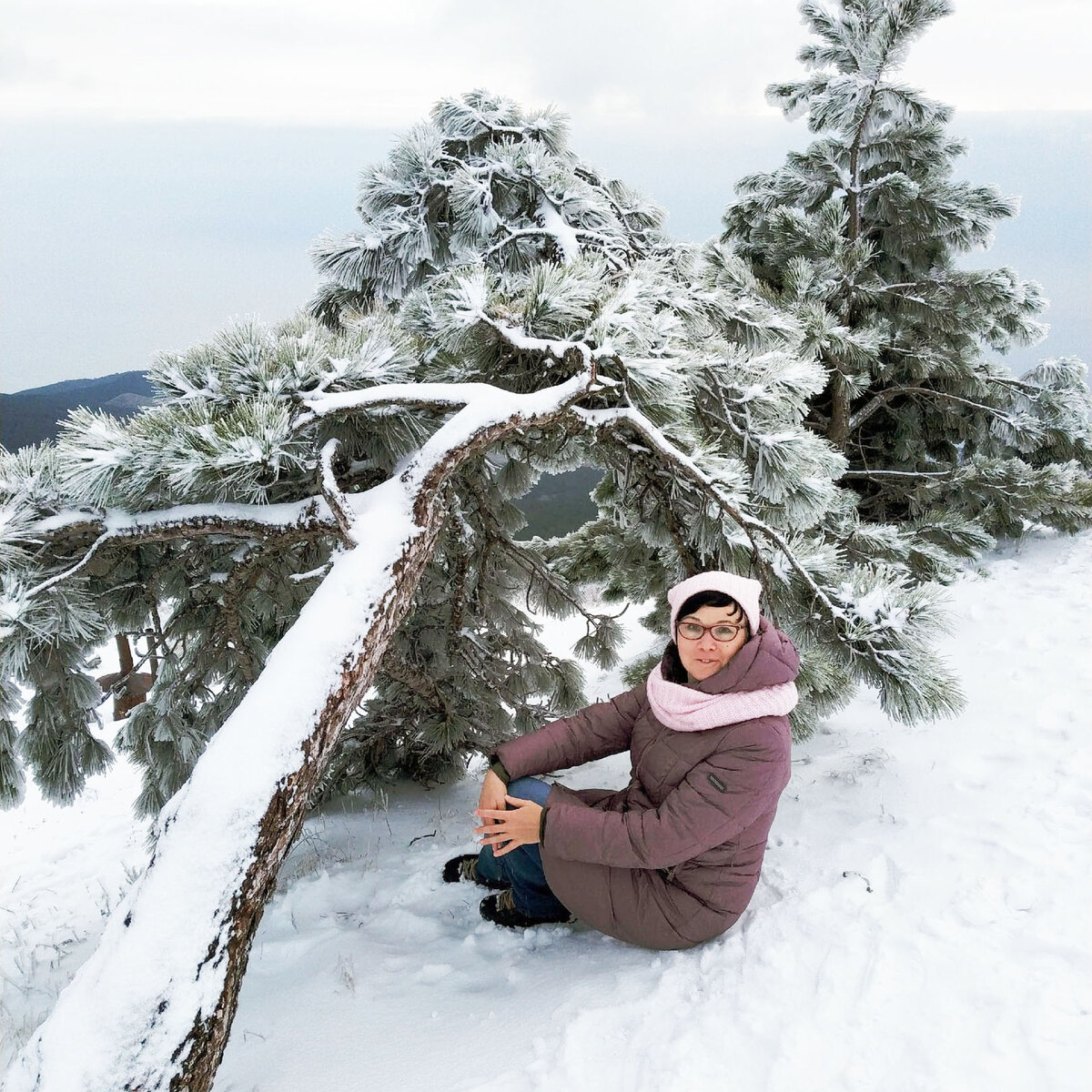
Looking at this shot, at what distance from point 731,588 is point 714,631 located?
0.14 metres

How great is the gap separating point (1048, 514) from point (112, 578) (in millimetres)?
9429

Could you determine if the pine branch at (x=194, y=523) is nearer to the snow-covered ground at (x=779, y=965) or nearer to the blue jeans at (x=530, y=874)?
the blue jeans at (x=530, y=874)

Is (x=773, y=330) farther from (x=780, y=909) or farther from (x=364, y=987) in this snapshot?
(x=364, y=987)

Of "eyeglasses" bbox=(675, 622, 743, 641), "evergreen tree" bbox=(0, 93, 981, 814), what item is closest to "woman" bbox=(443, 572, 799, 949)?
"eyeglasses" bbox=(675, 622, 743, 641)

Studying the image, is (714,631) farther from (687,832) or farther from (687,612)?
(687,832)

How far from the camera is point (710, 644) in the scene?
215 centimetres

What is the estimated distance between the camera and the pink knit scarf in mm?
2072

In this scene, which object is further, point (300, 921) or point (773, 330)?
point (773, 330)

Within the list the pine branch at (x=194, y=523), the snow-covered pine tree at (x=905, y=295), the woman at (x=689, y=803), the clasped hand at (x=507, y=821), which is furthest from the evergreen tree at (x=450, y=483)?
the snow-covered pine tree at (x=905, y=295)

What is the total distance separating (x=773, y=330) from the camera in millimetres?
3514

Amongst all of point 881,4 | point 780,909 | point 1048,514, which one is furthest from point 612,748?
point 1048,514

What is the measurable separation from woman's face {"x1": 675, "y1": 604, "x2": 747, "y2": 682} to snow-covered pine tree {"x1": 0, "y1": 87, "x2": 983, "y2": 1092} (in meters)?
Answer: 0.55

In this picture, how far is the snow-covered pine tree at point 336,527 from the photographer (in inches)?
61.4

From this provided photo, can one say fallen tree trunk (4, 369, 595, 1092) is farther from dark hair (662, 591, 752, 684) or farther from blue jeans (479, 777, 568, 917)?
dark hair (662, 591, 752, 684)
